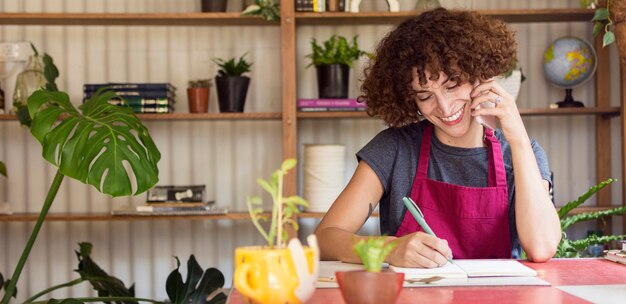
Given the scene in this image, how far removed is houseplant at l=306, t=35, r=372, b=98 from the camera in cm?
387

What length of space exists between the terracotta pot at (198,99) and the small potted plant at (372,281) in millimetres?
2892

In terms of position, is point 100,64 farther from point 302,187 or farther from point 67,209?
point 302,187

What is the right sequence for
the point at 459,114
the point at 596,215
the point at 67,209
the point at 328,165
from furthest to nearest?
the point at 67,209, the point at 328,165, the point at 596,215, the point at 459,114

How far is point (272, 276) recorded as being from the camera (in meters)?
1.10

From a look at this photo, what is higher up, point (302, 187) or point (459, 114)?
point (459, 114)

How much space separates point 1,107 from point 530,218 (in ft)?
9.57

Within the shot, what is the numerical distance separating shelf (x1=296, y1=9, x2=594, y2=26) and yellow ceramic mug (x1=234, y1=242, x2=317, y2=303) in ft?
9.18

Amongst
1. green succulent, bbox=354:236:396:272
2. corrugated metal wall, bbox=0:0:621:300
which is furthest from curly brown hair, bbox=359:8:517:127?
corrugated metal wall, bbox=0:0:621:300

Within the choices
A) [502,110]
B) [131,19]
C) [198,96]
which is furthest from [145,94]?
[502,110]

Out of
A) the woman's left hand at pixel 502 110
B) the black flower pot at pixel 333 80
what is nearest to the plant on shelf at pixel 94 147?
the black flower pot at pixel 333 80

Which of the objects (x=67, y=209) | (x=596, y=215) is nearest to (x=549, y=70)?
(x=596, y=215)

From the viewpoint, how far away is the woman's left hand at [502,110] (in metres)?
2.10

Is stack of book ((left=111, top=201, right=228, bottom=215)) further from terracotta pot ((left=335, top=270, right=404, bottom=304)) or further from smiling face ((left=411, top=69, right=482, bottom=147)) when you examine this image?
terracotta pot ((left=335, top=270, right=404, bottom=304))

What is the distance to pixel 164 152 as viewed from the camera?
4184mm
